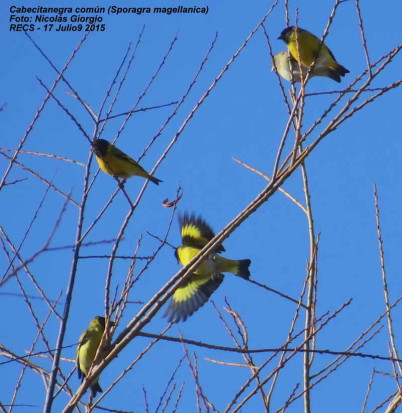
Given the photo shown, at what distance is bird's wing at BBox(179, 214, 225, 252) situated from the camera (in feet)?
20.9

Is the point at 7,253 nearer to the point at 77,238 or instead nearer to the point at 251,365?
the point at 77,238

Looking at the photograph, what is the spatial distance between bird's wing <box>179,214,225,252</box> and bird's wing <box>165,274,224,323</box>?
0.29m

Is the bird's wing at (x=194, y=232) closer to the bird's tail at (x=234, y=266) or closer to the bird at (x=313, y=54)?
the bird's tail at (x=234, y=266)

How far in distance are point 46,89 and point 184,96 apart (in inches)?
21.8

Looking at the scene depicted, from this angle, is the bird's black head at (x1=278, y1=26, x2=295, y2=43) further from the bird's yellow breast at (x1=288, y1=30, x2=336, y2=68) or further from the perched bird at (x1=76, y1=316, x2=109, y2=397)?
the perched bird at (x1=76, y1=316, x2=109, y2=397)

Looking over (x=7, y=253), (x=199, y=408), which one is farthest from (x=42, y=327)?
(x=199, y=408)

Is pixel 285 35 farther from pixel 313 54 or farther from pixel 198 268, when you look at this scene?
pixel 198 268

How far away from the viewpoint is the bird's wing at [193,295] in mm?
6320

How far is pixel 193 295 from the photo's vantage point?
21.5 feet

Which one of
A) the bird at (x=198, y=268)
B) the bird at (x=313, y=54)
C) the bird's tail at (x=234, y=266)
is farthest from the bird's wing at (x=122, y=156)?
the bird at (x=313, y=54)

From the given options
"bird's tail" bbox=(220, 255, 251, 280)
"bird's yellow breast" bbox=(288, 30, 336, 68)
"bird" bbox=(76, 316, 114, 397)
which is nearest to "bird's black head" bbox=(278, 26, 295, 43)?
"bird's yellow breast" bbox=(288, 30, 336, 68)

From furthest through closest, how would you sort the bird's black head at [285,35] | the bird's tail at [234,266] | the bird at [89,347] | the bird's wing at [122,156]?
the bird's black head at [285,35]
the bird's tail at [234,266]
the bird at [89,347]
the bird's wing at [122,156]

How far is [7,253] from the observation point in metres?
3.15

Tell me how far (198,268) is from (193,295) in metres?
0.38
